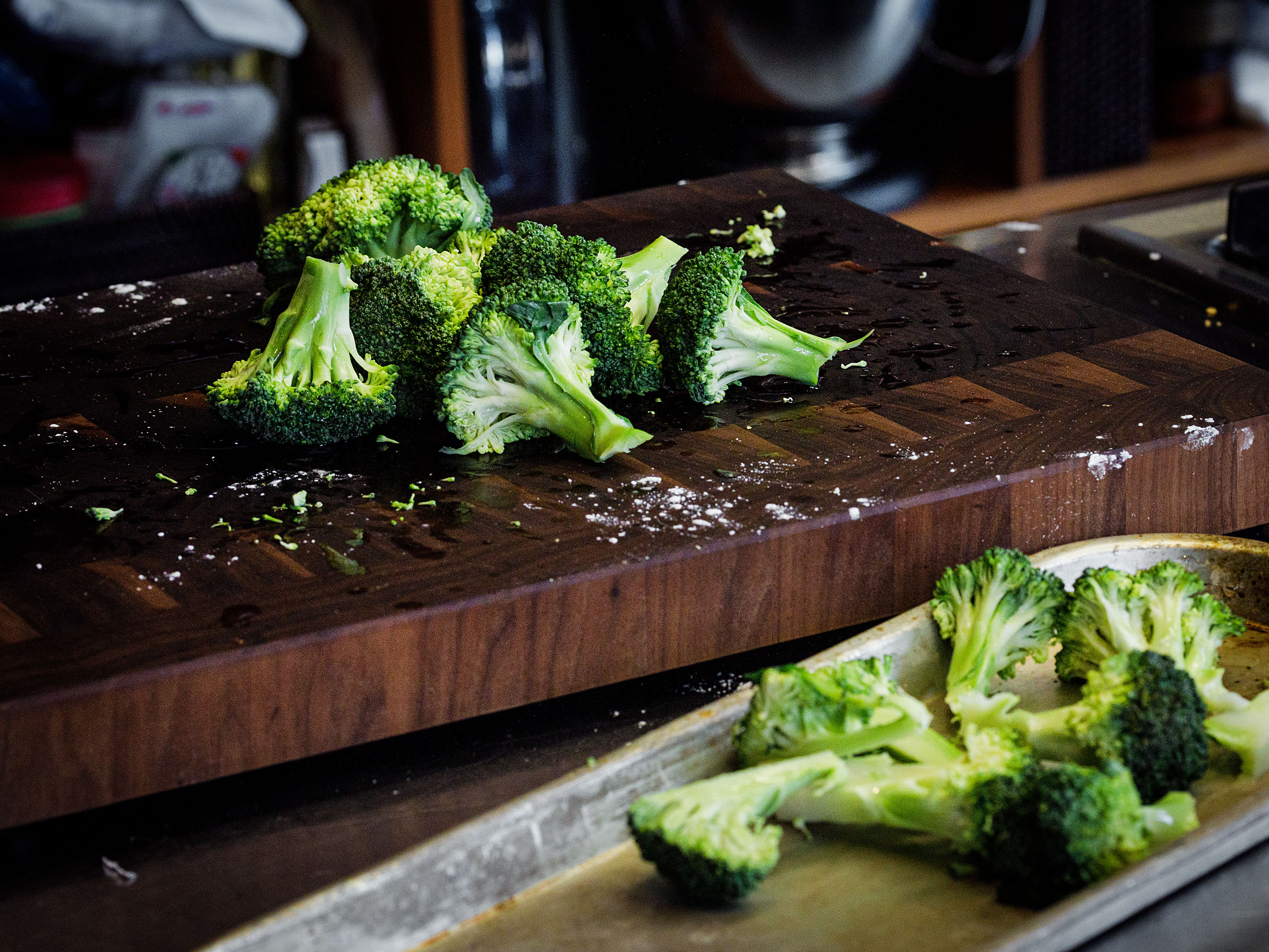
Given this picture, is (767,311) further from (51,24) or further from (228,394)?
(51,24)

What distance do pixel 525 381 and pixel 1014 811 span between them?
1.87 ft

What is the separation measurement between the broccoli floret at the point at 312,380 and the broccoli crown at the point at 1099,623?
0.60 metres

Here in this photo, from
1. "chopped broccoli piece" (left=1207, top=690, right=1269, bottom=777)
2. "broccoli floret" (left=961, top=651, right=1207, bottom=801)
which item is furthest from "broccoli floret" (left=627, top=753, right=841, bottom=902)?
"chopped broccoli piece" (left=1207, top=690, right=1269, bottom=777)

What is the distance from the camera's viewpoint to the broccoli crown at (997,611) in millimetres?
1020

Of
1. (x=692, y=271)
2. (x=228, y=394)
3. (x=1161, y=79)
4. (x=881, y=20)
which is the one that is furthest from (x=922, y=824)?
(x=1161, y=79)

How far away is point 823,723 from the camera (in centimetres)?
90

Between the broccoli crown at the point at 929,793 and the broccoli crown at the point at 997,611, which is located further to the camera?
the broccoli crown at the point at 997,611

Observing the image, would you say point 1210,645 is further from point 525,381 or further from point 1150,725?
point 525,381

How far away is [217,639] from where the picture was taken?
0.97 meters

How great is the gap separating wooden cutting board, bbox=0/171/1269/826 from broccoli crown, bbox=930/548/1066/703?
0.09 m

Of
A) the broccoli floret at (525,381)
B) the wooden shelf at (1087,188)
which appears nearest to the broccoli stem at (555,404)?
the broccoli floret at (525,381)

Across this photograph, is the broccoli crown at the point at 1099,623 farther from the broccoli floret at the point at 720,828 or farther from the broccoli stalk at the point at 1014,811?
the broccoli floret at the point at 720,828

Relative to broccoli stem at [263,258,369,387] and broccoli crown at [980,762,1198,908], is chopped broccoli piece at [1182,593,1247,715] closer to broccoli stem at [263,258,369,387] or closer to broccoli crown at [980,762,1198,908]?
broccoli crown at [980,762,1198,908]

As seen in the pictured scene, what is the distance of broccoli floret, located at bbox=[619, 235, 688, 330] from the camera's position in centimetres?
138
